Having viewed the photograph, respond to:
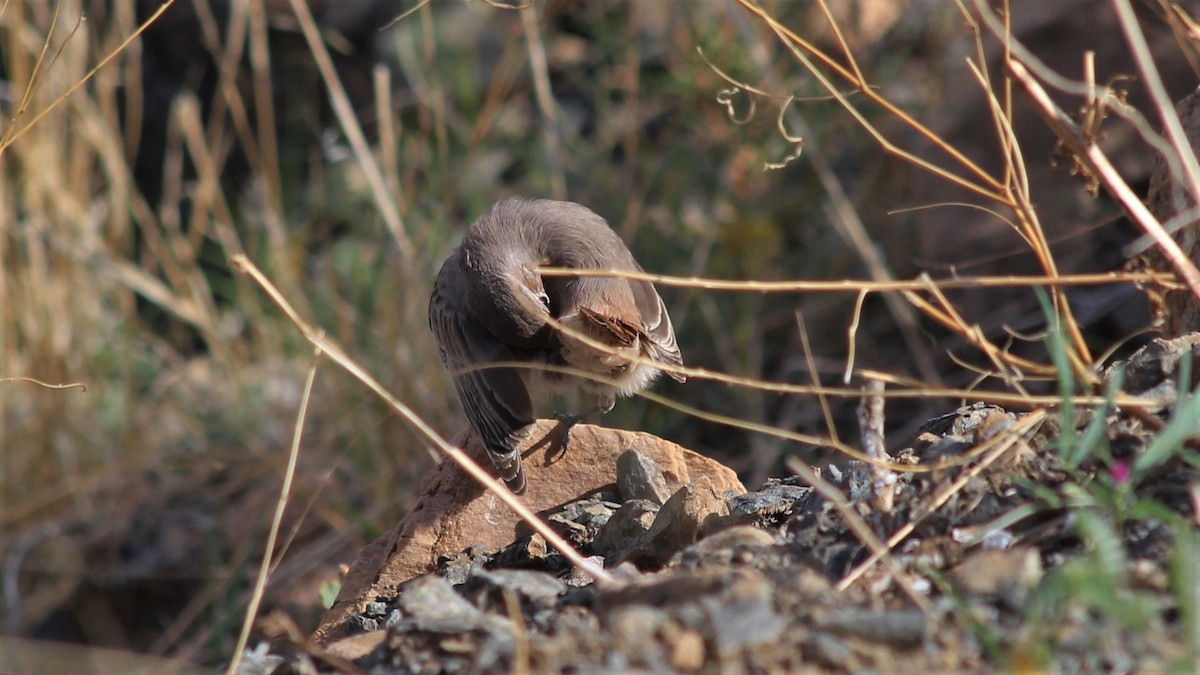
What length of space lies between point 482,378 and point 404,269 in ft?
6.43

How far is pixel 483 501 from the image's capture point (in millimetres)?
3486

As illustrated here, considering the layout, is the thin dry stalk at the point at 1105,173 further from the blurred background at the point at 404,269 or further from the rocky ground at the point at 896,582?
the blurred background at the point at 404,269

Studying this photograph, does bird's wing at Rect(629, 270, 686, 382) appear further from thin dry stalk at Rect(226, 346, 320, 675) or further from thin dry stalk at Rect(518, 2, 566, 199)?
thin dry stalk at Rect(226, 346, 320, 675)

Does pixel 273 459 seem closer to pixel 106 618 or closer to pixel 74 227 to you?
pixel 106 618

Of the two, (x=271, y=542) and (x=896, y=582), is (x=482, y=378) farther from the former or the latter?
(x=896, y=582)

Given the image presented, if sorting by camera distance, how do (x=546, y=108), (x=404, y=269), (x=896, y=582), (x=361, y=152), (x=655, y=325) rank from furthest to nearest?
1. (x=546, y=108)
2. (x=404, y=269)
3. (x=361, y=152)
4. (x=655, y=325)
5. (x=896, y=582)

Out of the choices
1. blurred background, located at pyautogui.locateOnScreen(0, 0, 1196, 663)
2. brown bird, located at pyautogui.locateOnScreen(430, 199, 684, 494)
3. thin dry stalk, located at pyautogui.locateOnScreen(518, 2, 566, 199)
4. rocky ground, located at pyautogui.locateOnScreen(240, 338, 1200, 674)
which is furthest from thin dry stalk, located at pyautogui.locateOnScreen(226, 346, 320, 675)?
thin dry stalk, located at pyautogui.locateOnScreen(518, 2, 566, 199)

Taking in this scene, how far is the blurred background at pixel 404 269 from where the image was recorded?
571 centimetres

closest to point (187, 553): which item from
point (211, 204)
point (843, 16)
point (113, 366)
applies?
point (113, 366)

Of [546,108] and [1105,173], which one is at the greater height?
[1105,173]

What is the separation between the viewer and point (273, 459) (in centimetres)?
558

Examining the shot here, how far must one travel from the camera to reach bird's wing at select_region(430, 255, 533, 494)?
3742 mm

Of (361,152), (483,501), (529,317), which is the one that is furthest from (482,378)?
(361,152)

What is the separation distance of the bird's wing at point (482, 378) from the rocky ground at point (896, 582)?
0.79 m
